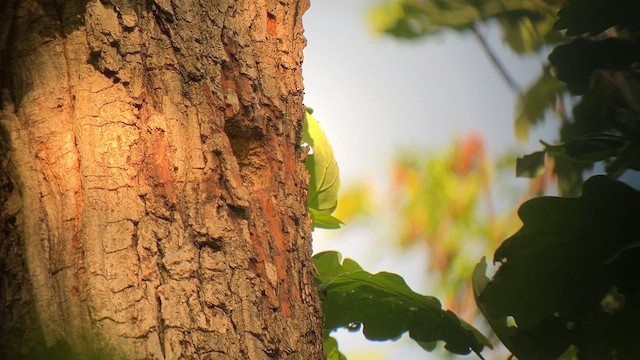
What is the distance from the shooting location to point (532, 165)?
1151mm

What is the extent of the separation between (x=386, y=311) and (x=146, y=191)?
19.7 inches

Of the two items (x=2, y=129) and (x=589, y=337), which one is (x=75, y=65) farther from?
(x=589, y=337)

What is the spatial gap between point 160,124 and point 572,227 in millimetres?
591

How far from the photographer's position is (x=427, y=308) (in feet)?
3.04

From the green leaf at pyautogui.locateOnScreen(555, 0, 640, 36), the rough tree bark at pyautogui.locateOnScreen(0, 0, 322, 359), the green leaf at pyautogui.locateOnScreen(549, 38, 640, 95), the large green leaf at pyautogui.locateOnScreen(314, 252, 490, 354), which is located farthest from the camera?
the green leaf at pyautogui.locateOnScreen(549, 38, 640, 95)

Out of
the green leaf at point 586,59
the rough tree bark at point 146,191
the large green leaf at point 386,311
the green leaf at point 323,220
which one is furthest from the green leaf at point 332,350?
the green leaf at point 586,59

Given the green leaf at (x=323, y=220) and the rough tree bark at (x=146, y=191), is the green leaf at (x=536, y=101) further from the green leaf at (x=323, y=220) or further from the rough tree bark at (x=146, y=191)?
the rough tree bark at (x=146, y=191)

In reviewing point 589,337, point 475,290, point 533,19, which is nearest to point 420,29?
point 533,19

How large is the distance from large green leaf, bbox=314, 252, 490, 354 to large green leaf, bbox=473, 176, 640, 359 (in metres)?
0.06

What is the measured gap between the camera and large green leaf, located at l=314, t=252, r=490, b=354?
0.88m

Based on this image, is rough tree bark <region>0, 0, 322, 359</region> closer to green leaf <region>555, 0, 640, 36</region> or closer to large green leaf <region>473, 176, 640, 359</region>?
large green leaf <region>473, 176, 640, 359</region>

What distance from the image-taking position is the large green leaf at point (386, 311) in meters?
0.88

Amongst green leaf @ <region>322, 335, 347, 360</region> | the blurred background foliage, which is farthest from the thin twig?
green leaf @ <region>322, 335, 347, 360</region>

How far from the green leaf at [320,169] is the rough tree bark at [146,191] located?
331 millimetres
